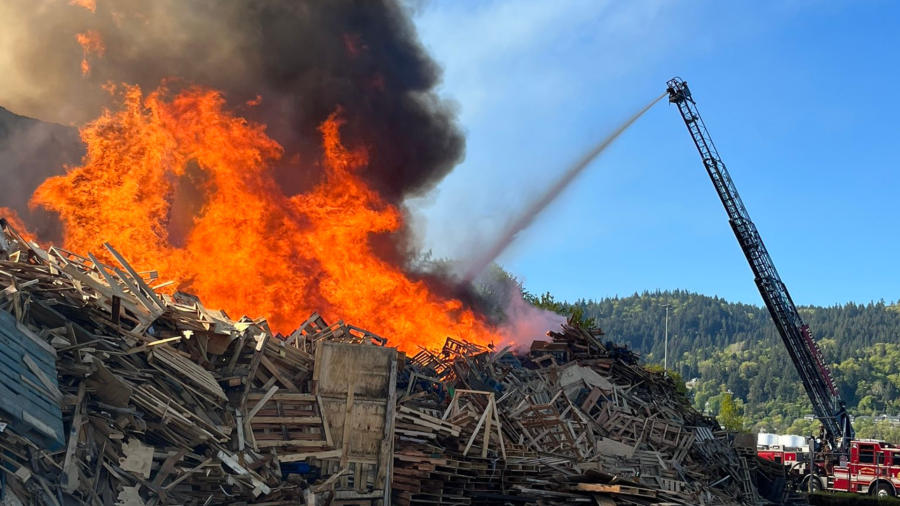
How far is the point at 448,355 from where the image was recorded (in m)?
26.1

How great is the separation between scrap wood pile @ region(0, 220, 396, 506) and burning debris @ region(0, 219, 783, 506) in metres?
0.03

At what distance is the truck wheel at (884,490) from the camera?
30266 millimetres

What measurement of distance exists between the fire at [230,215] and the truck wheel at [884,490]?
18286 mm

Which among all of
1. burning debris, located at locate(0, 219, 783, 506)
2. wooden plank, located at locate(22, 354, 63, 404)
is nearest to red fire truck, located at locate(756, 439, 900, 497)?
burning debris, located at locate(0, 219, 783, 506)

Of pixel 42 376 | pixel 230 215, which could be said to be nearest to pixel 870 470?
pixel 230 215

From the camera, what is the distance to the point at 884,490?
30422 millimetres

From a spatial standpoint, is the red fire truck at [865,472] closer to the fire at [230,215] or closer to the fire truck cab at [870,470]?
the fire truck cab at [870,470]

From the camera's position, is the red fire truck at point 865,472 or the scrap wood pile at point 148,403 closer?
the scrap wood pile at point 148,403

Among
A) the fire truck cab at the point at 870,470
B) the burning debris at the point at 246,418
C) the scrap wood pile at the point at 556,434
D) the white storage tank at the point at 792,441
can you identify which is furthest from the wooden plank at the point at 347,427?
the white storage tank at the point at 792,441

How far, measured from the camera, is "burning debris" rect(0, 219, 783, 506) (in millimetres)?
12531

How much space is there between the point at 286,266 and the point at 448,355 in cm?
579

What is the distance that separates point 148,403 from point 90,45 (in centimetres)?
1645

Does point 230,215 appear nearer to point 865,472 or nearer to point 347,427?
point 347,427

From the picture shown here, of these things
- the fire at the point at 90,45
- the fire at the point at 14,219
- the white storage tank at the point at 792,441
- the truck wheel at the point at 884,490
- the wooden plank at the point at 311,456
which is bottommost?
the truck wheel at the point at 884,490
